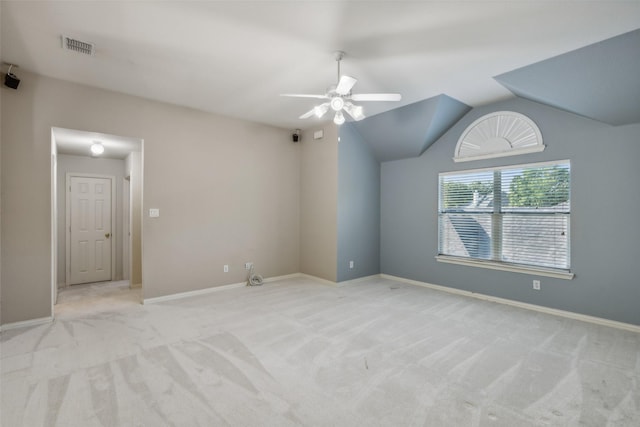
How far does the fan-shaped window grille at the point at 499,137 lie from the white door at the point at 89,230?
6567 mm

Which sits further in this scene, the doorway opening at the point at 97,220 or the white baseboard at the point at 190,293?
the doorway opening at the point at 97,220

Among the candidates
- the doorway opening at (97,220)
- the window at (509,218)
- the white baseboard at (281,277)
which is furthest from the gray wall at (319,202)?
the doorway opening at (97,220)

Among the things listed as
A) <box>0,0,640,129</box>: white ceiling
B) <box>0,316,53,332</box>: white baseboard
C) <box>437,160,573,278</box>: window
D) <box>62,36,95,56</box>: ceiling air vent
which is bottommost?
<box>0,316,53,332</box>: white baseboard

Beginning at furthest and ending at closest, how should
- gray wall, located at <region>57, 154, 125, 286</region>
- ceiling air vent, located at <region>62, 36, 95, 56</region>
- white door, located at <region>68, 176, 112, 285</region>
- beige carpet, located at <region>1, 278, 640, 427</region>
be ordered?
white door, located at <region>68, 176, 112, 285</region> < gray wall, located at <region>57, 154, 125, 286</region> < ceiling air vent, located at <region>62, 36, 95, 56</region> < beige carpet, located at <region>1, 278, 640, 427</region>

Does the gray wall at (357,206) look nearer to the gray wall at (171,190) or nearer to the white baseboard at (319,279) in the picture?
the white baseboard at (319,279)

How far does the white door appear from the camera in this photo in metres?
5.55

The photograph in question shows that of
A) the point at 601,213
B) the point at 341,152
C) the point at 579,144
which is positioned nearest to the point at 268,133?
the point at 341,152

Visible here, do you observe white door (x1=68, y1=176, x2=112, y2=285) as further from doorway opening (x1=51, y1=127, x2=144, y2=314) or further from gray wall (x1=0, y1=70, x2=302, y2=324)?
gray wall (x1=0, y1=70, x2=302, y2=324)

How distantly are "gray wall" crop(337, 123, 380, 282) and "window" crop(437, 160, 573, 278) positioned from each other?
1.27m

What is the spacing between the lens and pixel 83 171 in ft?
18.5

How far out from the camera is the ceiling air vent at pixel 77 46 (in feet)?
9.19

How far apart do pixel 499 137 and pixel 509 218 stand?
1.18 m

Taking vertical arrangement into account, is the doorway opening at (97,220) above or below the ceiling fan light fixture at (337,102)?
below

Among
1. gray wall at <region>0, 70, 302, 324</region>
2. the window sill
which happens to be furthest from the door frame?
the window sill
